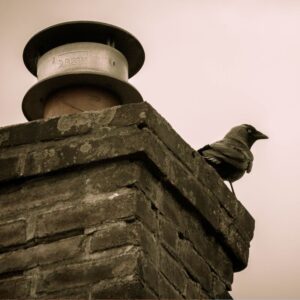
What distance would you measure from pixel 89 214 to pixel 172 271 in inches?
18.1

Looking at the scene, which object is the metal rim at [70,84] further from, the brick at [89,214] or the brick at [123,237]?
the brick at [123,237]

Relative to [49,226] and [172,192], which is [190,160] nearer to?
[172,192]

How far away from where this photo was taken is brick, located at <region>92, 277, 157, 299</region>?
474 centimetres

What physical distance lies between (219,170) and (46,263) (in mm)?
1461

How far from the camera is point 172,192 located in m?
5.43

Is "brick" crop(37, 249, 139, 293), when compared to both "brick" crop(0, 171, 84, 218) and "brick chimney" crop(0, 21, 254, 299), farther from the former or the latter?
"brick" crop(0, 171, 84, 218)

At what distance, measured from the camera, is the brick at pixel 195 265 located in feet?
17.4

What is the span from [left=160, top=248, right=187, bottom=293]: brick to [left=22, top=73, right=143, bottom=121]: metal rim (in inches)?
50.3

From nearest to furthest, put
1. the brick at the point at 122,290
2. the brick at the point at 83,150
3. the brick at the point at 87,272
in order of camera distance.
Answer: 1. the brick at the point at 122,290
2. the brick at the point at 87,272
3. the brick at the point at 83,150

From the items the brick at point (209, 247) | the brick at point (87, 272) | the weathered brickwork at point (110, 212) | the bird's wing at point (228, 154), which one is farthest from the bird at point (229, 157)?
the brick at point (87, 272)

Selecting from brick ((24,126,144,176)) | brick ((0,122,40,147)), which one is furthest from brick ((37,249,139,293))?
brick ((0,122,40,147))

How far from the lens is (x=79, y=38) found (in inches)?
247

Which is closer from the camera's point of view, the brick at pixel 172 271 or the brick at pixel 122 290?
the brick at pixel 122 290

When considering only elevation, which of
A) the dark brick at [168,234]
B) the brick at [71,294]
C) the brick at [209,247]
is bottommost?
the brick at [71,294]
